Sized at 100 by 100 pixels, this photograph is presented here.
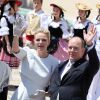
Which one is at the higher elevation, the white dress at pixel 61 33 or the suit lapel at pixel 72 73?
the suit lapel at pixel 72 73

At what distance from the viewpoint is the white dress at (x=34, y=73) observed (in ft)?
14.7

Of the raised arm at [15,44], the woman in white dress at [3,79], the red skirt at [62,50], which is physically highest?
the raised arm at [15,44]

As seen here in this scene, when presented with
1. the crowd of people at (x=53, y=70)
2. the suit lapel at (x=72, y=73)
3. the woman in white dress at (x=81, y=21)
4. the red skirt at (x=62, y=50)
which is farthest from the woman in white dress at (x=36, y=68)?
the woman in white dress at (x=81, y=21)

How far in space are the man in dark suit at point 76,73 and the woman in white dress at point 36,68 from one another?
125mm

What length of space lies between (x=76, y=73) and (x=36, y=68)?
43 centimetres

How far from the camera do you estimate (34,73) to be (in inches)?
176

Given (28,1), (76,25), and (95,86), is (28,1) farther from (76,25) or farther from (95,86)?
(95,86)

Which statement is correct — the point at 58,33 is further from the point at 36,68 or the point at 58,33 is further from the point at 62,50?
the point at 36,68

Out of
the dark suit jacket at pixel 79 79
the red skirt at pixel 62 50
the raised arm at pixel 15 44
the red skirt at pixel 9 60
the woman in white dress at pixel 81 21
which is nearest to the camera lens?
the dark suit jacket at pixel 79 79

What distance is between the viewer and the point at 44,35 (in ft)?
14.8

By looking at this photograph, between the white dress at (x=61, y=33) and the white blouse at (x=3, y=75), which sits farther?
the white dress at (x=61, y=33)

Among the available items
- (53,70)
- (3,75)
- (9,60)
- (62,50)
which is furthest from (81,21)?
(3,75)

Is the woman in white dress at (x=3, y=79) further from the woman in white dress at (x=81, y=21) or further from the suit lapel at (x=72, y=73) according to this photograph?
the woman in white dress at (x=81, y=21)

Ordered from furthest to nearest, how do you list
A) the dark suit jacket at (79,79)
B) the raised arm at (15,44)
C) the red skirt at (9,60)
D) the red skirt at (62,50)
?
the red skirt at (62,50), the red skirt at (9,60), the raised arm at (15,44), the dark suit jacket at (79,79)
